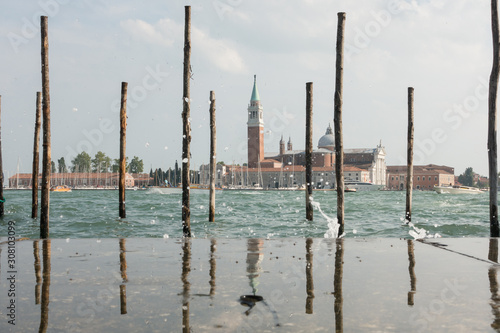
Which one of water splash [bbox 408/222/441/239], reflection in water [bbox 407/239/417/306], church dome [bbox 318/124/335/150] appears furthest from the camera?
church dome [bbox 318/124/335/150]

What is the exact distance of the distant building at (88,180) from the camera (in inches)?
4938

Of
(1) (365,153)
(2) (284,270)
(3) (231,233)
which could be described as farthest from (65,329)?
(1) (365,153)

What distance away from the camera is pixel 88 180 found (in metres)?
131

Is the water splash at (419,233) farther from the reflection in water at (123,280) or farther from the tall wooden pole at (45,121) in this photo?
the reflection in water at (123,280)

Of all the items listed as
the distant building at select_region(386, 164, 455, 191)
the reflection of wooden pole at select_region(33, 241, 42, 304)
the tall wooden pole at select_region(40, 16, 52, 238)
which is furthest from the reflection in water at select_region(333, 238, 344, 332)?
the distant building at select_region(386, 164, 455, 191)

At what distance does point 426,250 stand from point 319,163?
127m

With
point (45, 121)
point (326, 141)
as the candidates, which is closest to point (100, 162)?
point (326, 141)

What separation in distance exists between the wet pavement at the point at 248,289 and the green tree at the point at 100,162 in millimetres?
134547

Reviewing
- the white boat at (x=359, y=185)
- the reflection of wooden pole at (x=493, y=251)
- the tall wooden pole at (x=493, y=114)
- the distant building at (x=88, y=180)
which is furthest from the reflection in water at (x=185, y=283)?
the distant building at (x=88, y=180)

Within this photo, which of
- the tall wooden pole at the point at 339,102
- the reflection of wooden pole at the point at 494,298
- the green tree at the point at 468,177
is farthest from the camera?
the green tree at the point at 468,177

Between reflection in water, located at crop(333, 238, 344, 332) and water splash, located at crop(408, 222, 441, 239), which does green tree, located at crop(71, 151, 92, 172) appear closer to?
water splash, located at crop(408, 222, 441, 239)

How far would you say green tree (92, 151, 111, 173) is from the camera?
137m

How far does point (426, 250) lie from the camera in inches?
308

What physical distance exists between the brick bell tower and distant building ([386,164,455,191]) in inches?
1544
